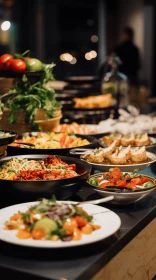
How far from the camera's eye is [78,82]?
5152 millimetres

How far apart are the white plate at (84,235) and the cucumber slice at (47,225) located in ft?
0.13

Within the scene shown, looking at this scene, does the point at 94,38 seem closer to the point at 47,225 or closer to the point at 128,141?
the point at 128,141

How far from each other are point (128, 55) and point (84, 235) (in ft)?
26.6

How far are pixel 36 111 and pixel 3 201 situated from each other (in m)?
1.17

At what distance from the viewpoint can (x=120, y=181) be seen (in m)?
2.05

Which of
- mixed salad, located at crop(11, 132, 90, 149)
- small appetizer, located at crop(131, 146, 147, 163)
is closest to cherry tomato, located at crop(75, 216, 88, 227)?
small appetizer, located at crop(131, 146, 147, 163)

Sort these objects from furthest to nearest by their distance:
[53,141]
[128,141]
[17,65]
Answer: [17,65] → [128,141] → [53,141]

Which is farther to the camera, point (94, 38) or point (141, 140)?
point (94, 38)

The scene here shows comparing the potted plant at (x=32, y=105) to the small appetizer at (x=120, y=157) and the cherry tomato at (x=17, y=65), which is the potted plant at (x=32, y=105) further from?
the small appetizer at (x=120, y=157)

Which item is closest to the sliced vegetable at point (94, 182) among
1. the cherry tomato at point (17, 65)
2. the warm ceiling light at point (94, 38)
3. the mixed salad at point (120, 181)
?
the mixed salad at point (120, 181)

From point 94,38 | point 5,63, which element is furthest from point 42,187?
point 94,38

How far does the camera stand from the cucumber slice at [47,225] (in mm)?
1551

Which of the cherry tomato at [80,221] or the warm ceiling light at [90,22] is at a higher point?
the warm ceiling light at [90,22]

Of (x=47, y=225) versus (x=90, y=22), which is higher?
(x=90, y=22)
